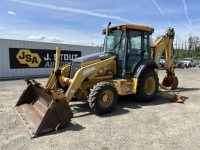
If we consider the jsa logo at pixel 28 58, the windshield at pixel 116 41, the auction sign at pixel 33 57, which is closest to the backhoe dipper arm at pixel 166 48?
the windshield at pixel 116 41

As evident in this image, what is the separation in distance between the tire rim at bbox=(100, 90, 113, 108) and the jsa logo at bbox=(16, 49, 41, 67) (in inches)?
490

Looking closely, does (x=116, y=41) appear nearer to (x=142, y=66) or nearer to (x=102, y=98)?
(x=142, y=66)

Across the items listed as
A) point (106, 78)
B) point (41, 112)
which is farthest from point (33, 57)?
point (41, 112)

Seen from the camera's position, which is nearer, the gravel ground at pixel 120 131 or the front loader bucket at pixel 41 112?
the gravel ground at pixel 120 131

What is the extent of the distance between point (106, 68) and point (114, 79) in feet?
1.50

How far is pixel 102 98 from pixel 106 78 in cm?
114

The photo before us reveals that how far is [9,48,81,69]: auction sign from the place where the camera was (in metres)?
16.8

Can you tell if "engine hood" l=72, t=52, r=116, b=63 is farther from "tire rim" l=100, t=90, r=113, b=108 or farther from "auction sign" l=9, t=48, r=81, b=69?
"auction sign" l=9, t=48, r=81, b=69

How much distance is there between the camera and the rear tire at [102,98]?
20.1ft

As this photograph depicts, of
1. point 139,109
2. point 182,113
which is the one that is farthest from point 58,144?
point 182,113

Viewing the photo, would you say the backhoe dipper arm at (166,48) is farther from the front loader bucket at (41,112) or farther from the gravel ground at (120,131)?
the front loader bucket at (41,112)

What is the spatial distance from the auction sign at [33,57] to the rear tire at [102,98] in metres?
12.2

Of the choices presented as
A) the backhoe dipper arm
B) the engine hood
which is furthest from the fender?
the backhoe dipper arm

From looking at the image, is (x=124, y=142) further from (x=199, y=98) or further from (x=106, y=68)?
(x=199, y=98)
